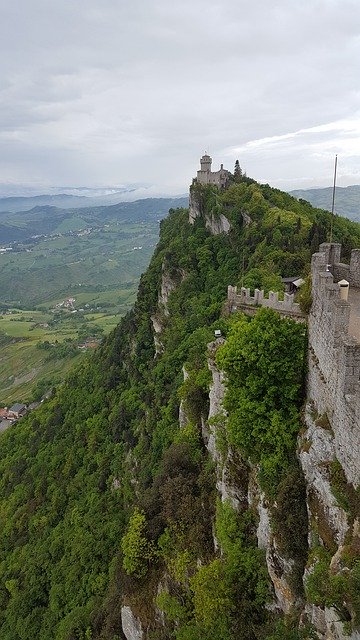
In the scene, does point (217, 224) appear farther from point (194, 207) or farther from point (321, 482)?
point (321, 482)

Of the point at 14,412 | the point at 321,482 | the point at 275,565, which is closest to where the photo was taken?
the point at 321,482

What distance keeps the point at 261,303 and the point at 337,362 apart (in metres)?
15.3

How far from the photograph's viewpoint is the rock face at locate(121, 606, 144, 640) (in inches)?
1095

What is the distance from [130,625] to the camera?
93.9 ft

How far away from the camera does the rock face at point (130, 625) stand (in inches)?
1095

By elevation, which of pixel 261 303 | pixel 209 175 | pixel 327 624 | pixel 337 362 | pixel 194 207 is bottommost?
pixel 327 624

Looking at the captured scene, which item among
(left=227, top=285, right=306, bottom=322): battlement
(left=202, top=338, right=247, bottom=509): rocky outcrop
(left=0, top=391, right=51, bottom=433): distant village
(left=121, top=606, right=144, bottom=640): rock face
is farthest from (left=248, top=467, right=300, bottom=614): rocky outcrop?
(left=0, top=391, right=51, bottom=433): distant village

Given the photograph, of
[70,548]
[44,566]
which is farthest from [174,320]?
[44,566]

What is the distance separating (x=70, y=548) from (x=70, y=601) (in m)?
6.50

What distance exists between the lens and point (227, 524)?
22.5m

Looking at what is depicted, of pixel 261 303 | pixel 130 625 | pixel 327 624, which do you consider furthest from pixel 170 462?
pixel 327 624

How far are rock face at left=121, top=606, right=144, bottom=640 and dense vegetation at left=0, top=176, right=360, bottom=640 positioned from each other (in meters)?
0.68

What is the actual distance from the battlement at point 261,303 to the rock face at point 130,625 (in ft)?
71.2

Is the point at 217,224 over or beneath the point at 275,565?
over
